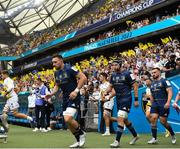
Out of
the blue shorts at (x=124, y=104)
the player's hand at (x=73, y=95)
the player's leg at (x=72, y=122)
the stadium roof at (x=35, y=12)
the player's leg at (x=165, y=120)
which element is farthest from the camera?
the stadium roof at (x=35, y=12)

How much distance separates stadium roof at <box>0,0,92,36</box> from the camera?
47.3 metres

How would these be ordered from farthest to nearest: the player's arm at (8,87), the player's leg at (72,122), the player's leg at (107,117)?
1. the player's leg at (107,117)
2. the player's arm at (8,87)
3. the player's leg at (72,122)

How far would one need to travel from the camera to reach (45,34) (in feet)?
159

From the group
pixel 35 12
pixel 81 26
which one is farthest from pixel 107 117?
pixel 35 12

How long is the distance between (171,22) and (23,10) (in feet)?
92.9

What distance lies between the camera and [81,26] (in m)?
39.0

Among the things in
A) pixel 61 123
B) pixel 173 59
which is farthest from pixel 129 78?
pixel 61 123

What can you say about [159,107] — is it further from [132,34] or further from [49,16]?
[49,16]

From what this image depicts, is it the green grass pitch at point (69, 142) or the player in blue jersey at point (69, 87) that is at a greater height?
the player in blue jersey at point (69, 87)

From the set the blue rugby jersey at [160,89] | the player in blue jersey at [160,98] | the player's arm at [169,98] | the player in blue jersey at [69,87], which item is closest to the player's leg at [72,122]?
the player in blue jersey at [69,87]

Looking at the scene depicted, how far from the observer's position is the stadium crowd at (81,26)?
29.4 meters

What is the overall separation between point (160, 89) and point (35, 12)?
4057 centimetres

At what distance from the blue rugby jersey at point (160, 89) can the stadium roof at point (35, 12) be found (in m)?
36.6

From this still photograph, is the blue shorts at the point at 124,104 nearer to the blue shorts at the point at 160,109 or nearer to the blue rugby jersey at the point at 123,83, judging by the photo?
the blue rugby jersey at the point at 123,83
